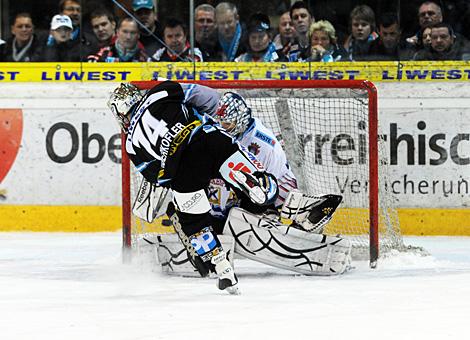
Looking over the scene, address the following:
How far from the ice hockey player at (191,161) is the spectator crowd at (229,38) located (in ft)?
8.24

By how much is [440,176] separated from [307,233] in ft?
7.15

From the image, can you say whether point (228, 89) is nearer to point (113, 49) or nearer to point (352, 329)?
point (113, 49)

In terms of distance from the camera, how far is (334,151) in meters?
7.81

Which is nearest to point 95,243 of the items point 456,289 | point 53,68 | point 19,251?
point 19,251

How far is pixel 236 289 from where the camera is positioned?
17.5ft

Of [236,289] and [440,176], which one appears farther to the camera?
[440,176]

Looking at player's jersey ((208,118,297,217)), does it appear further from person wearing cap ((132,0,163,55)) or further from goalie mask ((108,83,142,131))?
person wearing cap ((132,0,163,55))

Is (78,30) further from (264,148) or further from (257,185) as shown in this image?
(257,185)

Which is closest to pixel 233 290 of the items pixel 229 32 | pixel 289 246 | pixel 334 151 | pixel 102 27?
pixel 289 246

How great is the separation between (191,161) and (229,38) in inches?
114

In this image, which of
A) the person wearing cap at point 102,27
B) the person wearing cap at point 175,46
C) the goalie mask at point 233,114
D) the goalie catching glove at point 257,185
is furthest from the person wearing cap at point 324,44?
the goalie catching glove at point 257,185

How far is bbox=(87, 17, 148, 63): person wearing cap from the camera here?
27.4 feet

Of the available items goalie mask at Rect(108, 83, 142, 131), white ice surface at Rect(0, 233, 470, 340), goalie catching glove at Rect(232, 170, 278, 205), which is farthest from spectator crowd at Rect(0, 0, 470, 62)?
goalie catching glove at Rect(232, 170, 278, 205)

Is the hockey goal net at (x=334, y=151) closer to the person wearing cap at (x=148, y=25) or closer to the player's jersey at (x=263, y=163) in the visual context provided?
the player's jersey at (x=263, y=163)
